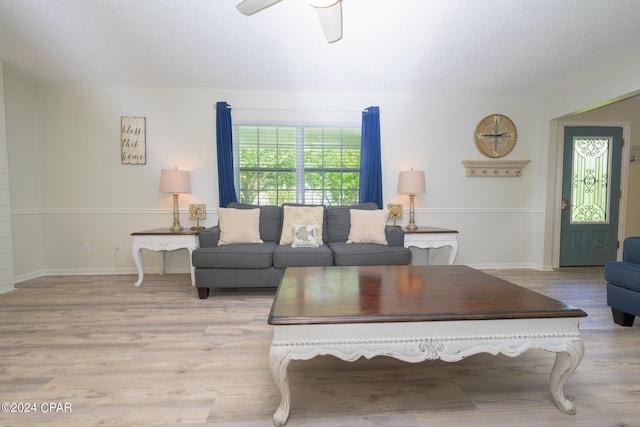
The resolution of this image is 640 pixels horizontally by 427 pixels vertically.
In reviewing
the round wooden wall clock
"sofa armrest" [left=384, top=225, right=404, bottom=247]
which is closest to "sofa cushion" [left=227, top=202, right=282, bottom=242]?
"sofa armrest" [left=384, top=225, right=404, bottom=247]

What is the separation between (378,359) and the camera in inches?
72.8

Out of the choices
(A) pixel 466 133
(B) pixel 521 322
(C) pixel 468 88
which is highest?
(C) pixel 468 88

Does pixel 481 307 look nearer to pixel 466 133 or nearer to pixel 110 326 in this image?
pixel 110 326

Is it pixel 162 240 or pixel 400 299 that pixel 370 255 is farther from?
pixel 162 240

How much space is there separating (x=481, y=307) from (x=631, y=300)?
5.85 ft

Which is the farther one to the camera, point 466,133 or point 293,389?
point 466,133

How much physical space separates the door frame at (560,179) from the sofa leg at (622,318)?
7.08 feet

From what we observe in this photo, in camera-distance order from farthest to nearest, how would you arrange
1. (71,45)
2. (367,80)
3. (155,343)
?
1. (367,80)
2. (71,45)
3. (155,343)

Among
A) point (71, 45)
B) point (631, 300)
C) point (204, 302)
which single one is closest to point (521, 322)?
point (631, 300)

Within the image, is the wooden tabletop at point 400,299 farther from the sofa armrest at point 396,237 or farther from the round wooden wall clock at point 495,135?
the round wooden wall clock at point 495,135

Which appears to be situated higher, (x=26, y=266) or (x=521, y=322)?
(x=521, y=322)

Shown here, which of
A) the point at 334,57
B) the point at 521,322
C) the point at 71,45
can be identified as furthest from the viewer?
the point at 334,57

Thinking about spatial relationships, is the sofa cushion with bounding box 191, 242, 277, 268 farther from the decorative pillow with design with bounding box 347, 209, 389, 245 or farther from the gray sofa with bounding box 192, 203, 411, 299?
the decorative pillow with design with bounding box 347, 209, 389, 245

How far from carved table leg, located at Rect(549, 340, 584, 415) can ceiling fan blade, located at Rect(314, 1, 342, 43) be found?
2.13m
